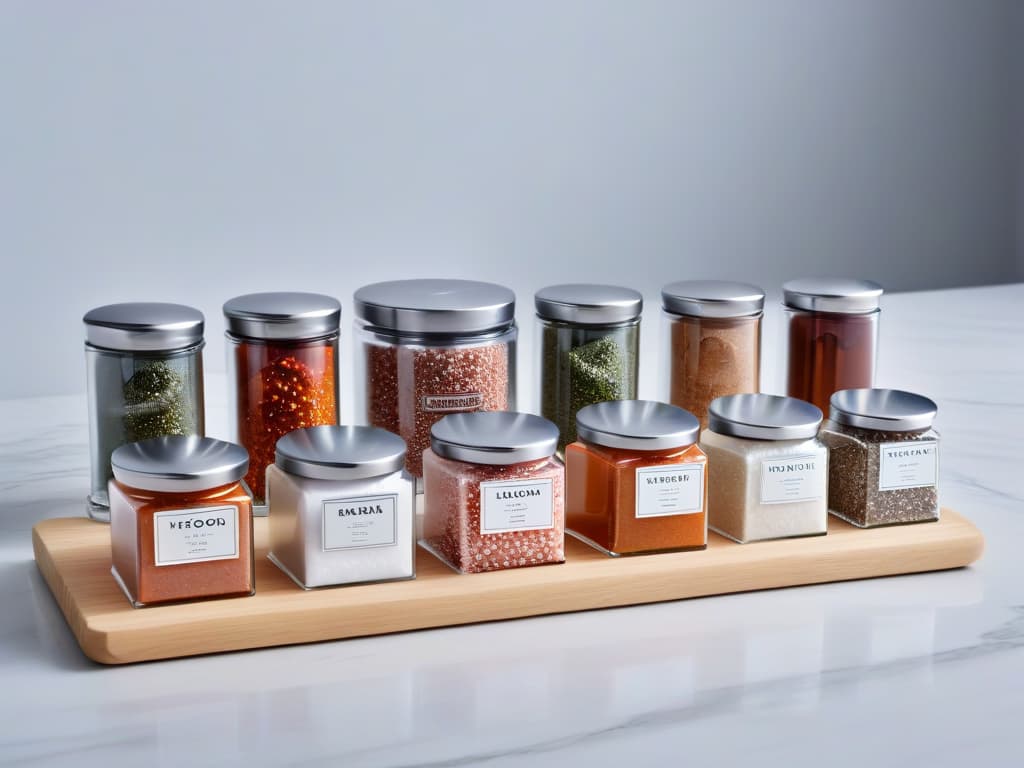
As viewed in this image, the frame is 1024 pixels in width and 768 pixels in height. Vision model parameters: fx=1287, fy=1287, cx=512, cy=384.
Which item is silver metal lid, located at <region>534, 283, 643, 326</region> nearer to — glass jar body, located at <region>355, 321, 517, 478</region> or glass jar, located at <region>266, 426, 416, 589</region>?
glass jar body, located at <region>355, 321, 517, 478</region>

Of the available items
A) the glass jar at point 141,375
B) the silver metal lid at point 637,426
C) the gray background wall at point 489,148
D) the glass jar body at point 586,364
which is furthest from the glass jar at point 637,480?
the gray background wall at point 489,148

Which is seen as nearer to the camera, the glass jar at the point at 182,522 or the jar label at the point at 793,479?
the glass jar at the point at 182,522

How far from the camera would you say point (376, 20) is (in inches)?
126

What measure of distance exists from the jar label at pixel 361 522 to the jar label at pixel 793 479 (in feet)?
1.04

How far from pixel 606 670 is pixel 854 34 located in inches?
130

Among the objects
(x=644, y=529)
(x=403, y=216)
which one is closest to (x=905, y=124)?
(x=403, y=216)

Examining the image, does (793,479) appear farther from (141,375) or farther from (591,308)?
→ (141,375)

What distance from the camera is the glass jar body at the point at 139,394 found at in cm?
109

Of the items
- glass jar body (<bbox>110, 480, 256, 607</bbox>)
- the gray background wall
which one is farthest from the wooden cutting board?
the gray background wall

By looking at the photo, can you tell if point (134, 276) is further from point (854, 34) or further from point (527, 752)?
point (527, 752)

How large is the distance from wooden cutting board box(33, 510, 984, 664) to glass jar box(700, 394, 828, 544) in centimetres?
2

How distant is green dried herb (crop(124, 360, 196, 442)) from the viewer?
1.09 meters

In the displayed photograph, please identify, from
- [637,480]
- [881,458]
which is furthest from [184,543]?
[881,458]

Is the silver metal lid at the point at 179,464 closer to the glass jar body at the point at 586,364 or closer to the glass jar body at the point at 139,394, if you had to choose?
the glass jar body at the point at 139,394
